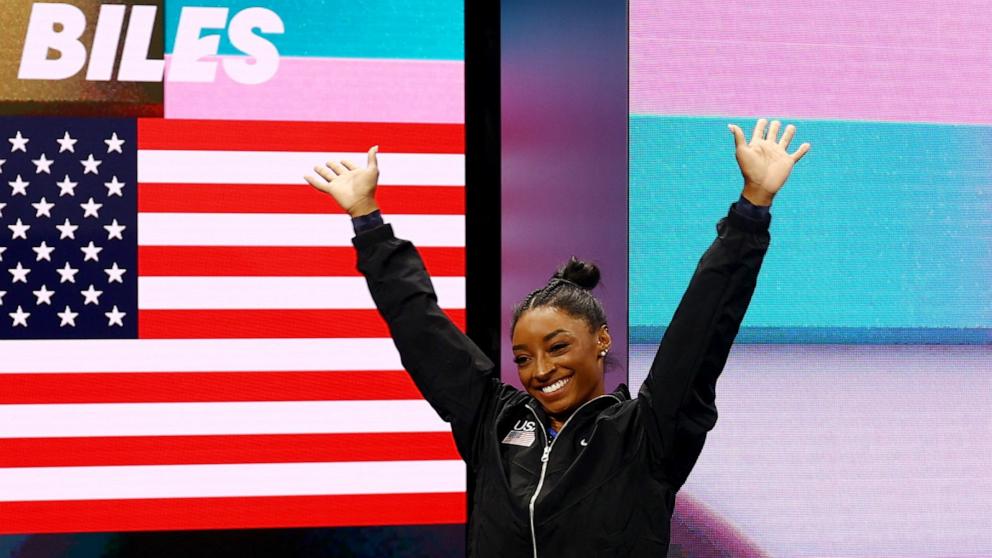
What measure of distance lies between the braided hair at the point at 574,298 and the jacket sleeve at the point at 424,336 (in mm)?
107

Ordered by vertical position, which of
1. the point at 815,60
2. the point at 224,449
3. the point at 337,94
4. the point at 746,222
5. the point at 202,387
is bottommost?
the point at 224,449

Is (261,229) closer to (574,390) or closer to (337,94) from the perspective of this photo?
(337,94)

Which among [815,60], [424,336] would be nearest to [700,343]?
[424,336]

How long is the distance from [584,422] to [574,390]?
6 centimetres

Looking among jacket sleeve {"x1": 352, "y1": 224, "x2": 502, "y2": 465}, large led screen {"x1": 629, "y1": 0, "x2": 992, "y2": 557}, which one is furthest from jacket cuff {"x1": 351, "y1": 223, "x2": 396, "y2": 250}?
large led screen {"x1": 629, "y1": 0, "x2": 992, "y2": 557}

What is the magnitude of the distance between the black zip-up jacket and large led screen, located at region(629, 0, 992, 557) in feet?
3.14

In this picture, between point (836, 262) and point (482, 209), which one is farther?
point (836, 262)

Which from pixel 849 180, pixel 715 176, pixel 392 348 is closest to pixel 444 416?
pixel 392 348

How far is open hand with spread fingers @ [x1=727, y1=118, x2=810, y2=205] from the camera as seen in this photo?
1.45 m

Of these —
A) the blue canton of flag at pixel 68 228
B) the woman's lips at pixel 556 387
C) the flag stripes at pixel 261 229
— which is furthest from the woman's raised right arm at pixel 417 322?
the blue canton of flag at pixel 68 228

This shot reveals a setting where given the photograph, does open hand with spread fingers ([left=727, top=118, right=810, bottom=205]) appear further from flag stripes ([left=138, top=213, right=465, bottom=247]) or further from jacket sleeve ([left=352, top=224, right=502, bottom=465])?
flag stripes ([left=138, top=213, right=465, bottom=247])

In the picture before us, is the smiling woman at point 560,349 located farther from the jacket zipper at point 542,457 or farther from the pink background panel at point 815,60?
the pink background panel at point 815,60

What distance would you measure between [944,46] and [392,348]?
5.15 ft

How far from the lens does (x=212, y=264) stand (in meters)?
2.41
